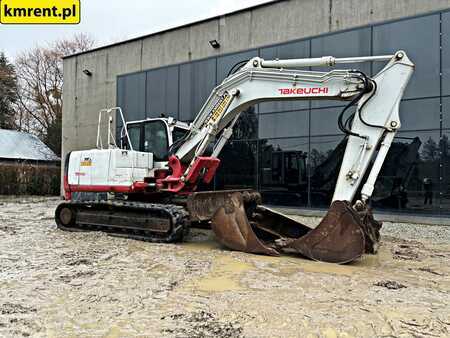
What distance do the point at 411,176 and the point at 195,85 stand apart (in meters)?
8.94

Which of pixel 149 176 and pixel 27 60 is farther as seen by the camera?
pixel 27 60

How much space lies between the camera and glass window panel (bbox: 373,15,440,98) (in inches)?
436

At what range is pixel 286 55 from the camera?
13.6m

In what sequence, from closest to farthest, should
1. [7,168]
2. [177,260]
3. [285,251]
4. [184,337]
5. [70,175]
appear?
1. [184,337]
2. [177,260]
3. [285,251]
4. [70,175]
5. [7,168]

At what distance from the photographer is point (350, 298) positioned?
405 centimetres

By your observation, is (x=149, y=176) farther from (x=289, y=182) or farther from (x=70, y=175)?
(x=289, y=182)

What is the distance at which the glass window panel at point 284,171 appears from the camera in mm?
12961

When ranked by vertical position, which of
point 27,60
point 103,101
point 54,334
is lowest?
point 54,334

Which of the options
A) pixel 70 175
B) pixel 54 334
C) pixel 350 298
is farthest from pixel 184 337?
pixel 70 175

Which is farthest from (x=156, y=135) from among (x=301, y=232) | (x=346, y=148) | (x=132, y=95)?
(x=132, y=95)

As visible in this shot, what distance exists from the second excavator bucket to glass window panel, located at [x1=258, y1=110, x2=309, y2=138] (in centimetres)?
626

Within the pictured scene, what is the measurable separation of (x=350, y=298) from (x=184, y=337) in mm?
1939

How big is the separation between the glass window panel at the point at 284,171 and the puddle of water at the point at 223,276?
7477mm

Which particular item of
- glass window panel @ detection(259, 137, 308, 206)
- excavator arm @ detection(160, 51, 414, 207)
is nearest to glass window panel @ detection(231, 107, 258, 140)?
glass window panel @ detection(259, 137, 308, 206)
